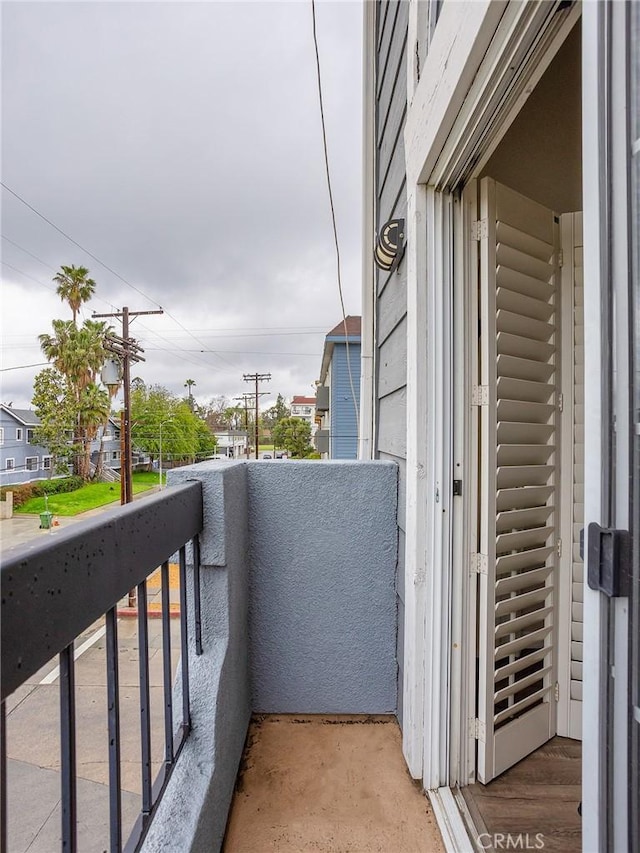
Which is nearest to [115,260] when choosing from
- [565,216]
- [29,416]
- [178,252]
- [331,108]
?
[178,252]

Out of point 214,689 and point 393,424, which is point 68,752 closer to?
point 214,689

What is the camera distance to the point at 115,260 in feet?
53.8

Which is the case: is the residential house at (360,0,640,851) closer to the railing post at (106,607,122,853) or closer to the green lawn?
the railing post at (106,607,122,853)

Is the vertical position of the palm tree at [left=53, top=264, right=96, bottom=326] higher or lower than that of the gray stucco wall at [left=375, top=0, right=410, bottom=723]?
higher

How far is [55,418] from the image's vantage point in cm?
507

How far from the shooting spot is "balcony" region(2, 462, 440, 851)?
572 millimetres

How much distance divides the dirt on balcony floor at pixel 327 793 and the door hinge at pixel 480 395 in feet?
3.94

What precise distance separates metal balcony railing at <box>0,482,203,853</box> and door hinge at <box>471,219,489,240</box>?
116 centimetres

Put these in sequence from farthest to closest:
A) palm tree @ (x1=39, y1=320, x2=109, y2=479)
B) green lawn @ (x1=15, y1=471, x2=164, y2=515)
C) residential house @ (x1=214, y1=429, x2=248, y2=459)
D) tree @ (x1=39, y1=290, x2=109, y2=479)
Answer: residential house @ (x1=214, y1=429, x2=248, y2=459) → palm tree @ (x1=39, y1=320, x2=109, y2=479) → tree @ (x1=39, y1=290, x2=109, y2=479) → green lawn @ (x1=15, y1=471, x2=164, y2=515)

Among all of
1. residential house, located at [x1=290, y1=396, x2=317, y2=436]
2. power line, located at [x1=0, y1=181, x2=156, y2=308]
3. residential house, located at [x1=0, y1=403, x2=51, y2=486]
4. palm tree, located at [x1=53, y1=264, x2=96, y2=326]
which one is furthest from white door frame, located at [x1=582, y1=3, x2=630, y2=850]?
residential house, located at [x1=290, y1=396, x2=317, y2=436]

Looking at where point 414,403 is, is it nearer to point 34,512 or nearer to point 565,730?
point 565,730

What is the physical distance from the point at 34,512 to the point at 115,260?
55.5ft

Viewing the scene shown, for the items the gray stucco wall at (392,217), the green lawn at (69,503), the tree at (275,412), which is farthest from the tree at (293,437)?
the gray stucco wall at (392,217)

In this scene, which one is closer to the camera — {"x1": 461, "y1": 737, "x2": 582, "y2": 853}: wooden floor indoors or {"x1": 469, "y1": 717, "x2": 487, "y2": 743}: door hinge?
{"x1": 461, "y1": 737, "x2": 582, "y2": 853}: wooden floor indoors
